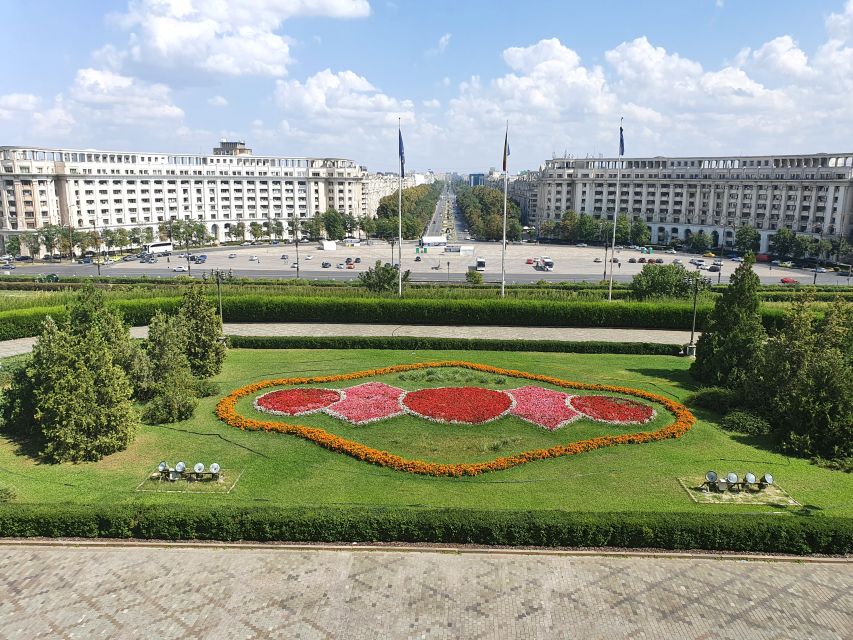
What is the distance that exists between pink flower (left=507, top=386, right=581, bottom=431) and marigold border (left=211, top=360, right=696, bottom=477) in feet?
5.21

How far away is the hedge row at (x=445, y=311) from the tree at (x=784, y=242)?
61194 millimetres

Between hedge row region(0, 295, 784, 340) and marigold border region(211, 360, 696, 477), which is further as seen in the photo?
hedge row region(0, 295, 784, 340)

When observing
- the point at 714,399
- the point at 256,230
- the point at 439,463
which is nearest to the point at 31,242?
the point at 256,230

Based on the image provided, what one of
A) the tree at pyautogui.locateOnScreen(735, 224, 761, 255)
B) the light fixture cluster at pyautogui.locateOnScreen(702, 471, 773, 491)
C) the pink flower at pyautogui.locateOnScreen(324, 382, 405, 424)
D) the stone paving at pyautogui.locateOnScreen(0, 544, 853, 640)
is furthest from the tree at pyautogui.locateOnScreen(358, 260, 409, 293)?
the tree at pyautogui.locateOnScreen(735, 224, 761, 255)

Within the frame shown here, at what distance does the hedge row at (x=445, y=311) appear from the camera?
40406mm

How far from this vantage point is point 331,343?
116ft

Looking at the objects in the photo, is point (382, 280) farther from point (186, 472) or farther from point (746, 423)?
point (186, 472)

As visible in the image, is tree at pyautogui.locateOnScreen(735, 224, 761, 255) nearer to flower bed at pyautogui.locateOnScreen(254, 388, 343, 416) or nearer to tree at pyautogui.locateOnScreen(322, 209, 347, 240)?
tree at pyautogui.locateOnScreen(322, 209, 347, 240)

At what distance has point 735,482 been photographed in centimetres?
1831

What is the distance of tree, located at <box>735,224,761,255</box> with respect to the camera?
327 feet

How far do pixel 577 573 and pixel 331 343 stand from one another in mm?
22741

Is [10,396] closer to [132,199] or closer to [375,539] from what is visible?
[375,539]

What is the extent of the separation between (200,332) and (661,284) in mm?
30830

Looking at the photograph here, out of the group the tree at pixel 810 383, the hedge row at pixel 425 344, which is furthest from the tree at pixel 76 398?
the tree at pixel 810 383
